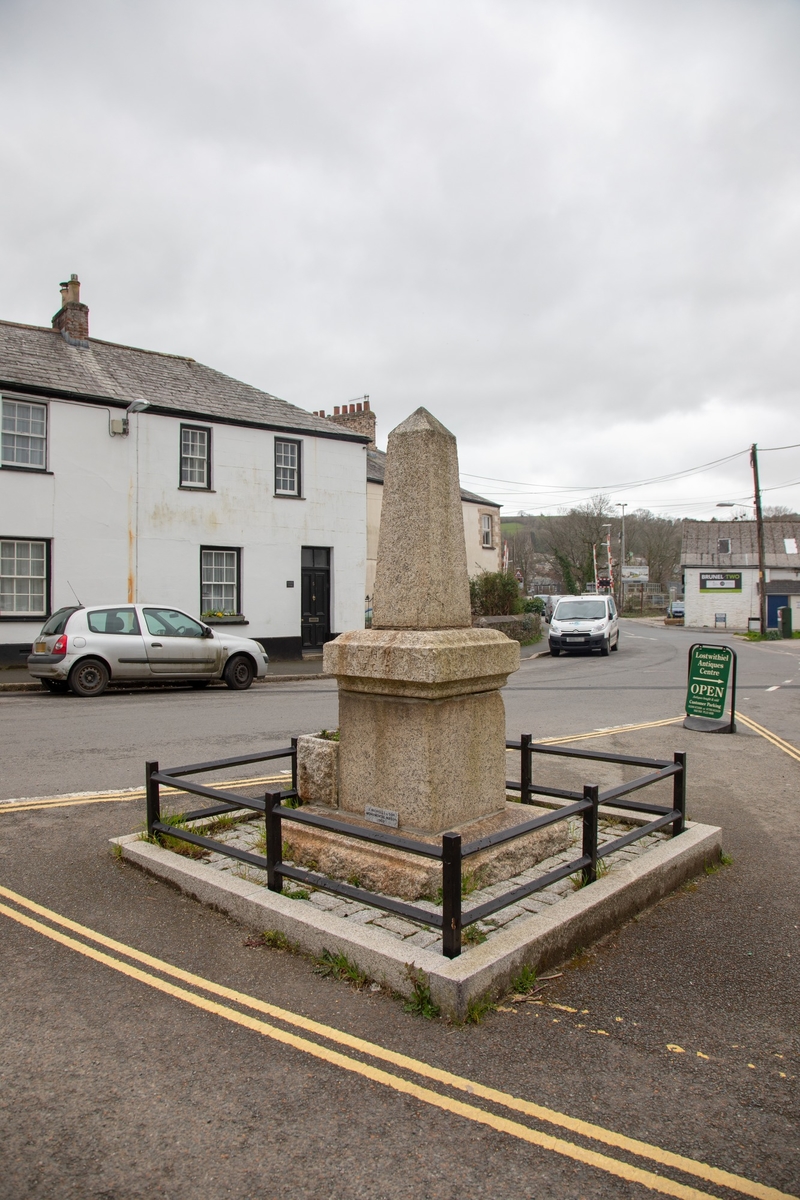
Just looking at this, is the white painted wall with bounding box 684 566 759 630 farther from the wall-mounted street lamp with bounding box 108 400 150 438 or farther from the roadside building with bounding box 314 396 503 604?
the wall-mounted street lamp with bounding box 108 400 150 438

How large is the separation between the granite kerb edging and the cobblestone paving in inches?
7.0

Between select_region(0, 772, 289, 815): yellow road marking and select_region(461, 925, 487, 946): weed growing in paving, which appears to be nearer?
select_region(461, 925, 487, 946): weed growing in paving

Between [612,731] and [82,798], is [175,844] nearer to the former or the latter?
[82,798]

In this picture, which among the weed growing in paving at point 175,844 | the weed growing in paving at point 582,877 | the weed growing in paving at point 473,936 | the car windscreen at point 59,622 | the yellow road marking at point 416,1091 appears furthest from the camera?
the car windscreen at point 59,622

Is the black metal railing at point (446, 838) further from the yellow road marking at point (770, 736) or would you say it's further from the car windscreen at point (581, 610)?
the car windscreen at point (581, 610)

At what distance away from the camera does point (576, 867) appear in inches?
176

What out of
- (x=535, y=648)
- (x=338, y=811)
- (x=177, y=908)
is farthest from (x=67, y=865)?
(x=535, y=648)

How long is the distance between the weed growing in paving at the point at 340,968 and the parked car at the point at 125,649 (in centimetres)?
1154

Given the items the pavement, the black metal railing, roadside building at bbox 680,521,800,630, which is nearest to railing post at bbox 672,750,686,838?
the black metal railing

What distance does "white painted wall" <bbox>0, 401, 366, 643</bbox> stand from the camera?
1920cm

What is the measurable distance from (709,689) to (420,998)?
8930mm

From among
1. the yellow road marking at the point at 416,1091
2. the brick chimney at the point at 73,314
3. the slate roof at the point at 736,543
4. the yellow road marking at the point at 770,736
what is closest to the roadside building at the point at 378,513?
the brick chimney at the point at 73,314

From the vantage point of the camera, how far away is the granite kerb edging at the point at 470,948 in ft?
11.8

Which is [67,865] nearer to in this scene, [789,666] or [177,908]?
[177,908]
